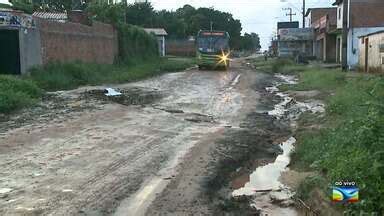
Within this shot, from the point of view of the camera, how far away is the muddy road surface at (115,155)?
7672 millimetres

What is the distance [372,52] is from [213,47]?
16.0 metres

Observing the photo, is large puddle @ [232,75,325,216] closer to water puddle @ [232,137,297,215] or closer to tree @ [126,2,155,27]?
water puddle @ [232,137,297,215]

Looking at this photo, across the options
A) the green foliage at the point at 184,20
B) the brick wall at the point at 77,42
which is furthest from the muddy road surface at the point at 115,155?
the green foliage at the point at 184,20

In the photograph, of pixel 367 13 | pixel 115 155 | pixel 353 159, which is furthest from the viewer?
pixel 367 13

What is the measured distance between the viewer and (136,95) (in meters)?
23.9

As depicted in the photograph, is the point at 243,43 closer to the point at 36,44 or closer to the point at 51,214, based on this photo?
the point at 36,44

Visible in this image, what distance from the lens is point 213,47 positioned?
4725cm

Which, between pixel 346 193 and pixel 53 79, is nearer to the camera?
pixel 346 193

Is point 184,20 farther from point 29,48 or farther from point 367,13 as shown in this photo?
point 29,48

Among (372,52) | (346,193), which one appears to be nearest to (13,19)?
(372,52)

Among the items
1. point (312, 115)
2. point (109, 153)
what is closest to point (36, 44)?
point (312, 115)

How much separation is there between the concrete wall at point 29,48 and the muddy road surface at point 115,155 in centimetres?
622

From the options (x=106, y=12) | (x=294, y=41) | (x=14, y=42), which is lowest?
(x=14, y=42)

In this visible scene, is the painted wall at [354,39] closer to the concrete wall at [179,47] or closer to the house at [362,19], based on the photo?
the house at [362,19]
